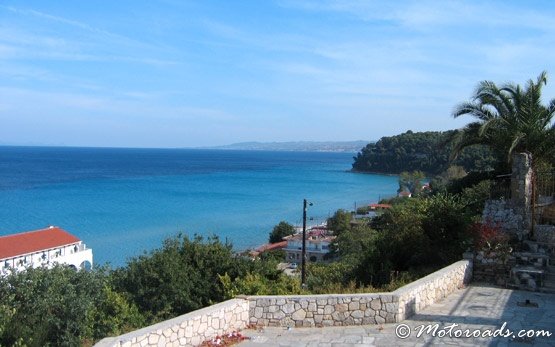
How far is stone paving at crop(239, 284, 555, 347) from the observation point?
776 cm

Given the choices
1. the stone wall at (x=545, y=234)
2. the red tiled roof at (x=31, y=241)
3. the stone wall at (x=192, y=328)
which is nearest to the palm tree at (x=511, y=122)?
the stone wall at (x=545, y=234)

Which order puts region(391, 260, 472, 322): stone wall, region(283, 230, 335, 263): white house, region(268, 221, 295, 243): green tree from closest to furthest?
1. region(391, 260, 472, 322): stone wall
2. region(283, 230, 335, 263): white house
3. region(268, 221, 295, 243): green tree

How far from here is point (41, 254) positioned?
3506 centimetres

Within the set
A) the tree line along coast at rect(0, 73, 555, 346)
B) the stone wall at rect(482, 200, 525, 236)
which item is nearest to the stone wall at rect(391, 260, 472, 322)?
the tree line along coast at rect(0, 73, 555, 346)

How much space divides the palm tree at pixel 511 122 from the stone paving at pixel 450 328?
7.28 m

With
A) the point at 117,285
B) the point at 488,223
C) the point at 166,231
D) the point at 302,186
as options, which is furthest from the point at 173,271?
the point at 302,186

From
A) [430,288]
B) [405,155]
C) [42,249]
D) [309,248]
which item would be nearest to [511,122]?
Result: [430,288]

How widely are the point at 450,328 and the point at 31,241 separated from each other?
1356 inches

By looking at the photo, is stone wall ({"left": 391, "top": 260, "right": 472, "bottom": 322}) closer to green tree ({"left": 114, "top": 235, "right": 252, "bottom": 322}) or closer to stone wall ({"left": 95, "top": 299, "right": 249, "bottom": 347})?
stone wall ({"left": 95, "top": 299, "right": 249, "bottom": 347})

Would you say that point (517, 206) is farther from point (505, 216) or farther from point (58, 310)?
point (58, 310)

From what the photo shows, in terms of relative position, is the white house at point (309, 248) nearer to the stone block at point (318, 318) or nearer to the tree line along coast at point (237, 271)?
the tree line along coast at point (237, 271)

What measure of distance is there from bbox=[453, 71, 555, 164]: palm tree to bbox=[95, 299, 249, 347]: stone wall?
11114mm

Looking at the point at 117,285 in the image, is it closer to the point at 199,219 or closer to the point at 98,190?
the point at 199,219

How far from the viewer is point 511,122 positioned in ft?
56.7
